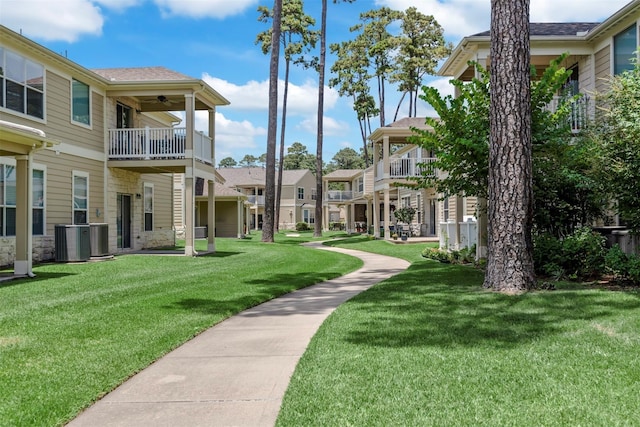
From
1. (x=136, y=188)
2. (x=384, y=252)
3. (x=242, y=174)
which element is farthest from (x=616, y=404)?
(x=242, y=174)

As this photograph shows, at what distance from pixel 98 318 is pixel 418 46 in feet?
120

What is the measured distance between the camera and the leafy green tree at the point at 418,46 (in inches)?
1527

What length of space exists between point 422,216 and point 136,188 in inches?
671

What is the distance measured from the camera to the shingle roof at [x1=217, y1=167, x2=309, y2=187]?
54344mm

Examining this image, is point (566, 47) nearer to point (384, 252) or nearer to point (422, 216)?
point (384, 252)

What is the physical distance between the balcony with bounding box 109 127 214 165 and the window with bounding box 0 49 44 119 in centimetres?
342

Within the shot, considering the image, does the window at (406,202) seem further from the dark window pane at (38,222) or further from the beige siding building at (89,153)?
the dark window pane at (38,222)

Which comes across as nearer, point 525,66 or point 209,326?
point 209,326

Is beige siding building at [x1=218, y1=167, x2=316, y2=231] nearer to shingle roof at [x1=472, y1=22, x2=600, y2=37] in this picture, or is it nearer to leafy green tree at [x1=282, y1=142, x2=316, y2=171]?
leafy green tree at [x1=282, y1=142, x2=316, y2=171]

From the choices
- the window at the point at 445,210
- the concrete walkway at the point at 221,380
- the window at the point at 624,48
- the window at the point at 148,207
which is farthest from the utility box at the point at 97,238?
the window at the point at 445,210

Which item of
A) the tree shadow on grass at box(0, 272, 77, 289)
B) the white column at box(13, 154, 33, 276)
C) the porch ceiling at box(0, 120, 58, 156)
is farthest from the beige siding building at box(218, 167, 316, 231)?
the porch ceiling at box(0, 120, 58, 156)

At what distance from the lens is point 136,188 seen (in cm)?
2003

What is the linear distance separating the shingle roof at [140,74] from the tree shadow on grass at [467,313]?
1184cm

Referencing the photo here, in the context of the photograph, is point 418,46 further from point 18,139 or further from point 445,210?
point 18,139
